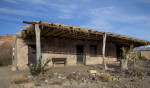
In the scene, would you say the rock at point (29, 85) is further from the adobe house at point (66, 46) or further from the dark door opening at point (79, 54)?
the dark door opening at point (79, 54)

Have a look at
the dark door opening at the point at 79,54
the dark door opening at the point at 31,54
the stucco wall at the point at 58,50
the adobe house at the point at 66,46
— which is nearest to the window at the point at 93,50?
the adobe house at the point at 66,46

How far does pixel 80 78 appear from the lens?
5.73 meters

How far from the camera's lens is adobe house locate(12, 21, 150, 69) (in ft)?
29.5

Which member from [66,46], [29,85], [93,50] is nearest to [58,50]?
[66,46]

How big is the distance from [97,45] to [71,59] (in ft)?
9.59

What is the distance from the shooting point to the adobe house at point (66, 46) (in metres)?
9.00

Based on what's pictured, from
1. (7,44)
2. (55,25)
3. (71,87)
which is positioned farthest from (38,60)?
(7,44)

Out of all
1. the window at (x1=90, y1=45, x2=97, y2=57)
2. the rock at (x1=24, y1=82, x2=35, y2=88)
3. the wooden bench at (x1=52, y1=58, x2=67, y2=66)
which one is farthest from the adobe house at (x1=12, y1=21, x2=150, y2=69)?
the rock at (x1=24, y1=82, x2=35, y2=88)

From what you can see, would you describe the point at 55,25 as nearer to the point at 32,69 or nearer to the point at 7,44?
the point at 32,69

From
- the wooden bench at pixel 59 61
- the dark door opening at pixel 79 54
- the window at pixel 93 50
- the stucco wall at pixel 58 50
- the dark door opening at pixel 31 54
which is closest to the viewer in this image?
the stucco wall at pixel 58 50

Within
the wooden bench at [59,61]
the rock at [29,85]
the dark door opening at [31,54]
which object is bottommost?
the rock at [29,85]

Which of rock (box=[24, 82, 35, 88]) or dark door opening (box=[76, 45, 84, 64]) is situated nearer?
rock (box=[24, 82, 35, 88])

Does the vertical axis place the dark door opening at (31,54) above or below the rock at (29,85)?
above

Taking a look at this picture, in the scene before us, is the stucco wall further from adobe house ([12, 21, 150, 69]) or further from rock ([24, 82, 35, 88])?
rock ([24, 82, 35, 88])
